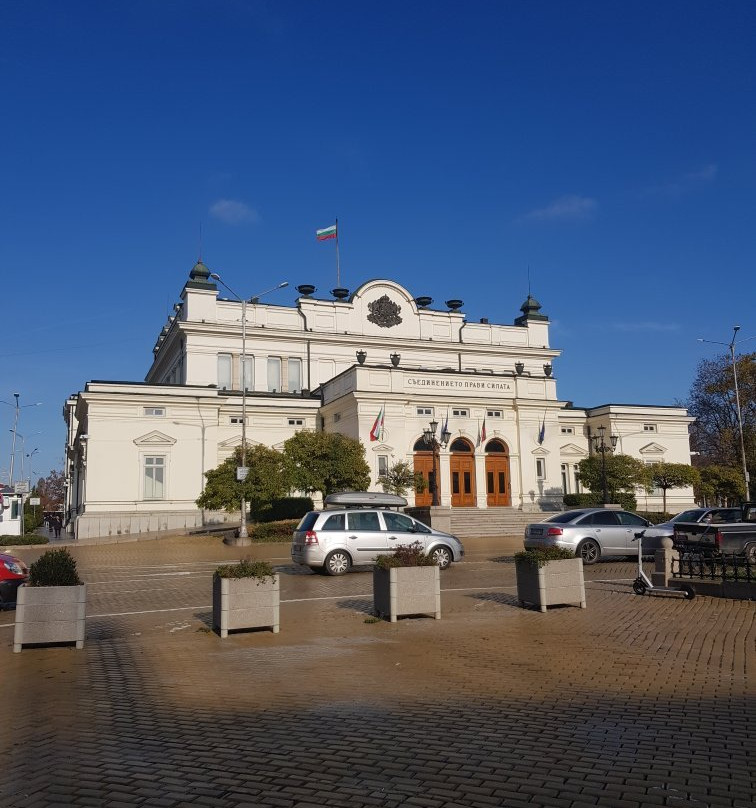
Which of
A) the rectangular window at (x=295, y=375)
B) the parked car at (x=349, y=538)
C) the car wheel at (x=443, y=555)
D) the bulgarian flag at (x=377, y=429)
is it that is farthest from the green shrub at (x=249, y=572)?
the rectangular window at (x=295, y=375)

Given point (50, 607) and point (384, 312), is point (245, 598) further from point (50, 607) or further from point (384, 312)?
point (384, 312)

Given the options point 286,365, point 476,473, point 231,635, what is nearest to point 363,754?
point 231,635

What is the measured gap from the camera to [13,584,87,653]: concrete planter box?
33.7 ft

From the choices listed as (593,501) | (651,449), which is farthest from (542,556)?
(651,449)

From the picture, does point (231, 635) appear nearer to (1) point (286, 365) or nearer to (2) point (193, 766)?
(2) point (193, 766)

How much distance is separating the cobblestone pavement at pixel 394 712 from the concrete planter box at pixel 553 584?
50 centimetres

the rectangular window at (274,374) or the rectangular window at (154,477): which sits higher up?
the rectangular window at (274,374)

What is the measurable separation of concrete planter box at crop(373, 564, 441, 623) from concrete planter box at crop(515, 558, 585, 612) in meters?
1.87

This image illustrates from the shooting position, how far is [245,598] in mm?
11570

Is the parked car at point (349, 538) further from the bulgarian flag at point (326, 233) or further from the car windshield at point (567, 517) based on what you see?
the bulgarian flag at point (326, 233)

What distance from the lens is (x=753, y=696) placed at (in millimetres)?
7328

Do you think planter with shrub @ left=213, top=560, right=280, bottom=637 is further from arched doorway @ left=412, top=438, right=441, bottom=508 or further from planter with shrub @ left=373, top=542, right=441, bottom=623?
arched doorway @ left=412, top=438, right=441, bottom=508

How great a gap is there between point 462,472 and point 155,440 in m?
18.7

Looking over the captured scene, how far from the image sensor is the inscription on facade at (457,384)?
45406 mm
